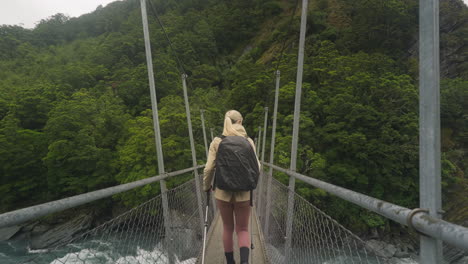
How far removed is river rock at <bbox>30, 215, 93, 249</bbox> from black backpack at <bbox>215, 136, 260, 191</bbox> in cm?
1677

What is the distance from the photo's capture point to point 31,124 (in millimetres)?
20312

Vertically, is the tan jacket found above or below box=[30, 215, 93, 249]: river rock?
above

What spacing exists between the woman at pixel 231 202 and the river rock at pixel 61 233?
16.5 metres

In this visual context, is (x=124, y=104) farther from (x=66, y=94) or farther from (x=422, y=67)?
(x=422, y=67)

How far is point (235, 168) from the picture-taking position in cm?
143

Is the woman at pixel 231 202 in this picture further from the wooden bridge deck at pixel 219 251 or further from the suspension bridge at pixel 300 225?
the wooden bridge deck at pixel 219 251

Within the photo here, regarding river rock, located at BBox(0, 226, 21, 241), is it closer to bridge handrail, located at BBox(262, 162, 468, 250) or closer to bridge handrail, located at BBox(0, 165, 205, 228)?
bridge handrail, located at BBox(0, 165, 205, 228)

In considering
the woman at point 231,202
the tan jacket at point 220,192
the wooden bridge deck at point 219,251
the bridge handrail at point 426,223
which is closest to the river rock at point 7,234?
the wooden bridge deck at point 219,251

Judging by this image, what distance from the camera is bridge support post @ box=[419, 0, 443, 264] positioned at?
18.1 inches

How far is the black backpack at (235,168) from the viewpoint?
1.42 m

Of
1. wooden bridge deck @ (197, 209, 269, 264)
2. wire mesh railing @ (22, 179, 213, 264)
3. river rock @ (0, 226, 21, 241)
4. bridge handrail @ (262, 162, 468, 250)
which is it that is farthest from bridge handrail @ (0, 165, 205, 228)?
river rock @ (0, 226, 21, 241)

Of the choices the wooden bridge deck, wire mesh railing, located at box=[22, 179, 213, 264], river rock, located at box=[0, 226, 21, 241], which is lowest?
river rock, located at box=[0, 226, 21, 241]

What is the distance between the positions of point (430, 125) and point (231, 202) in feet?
4.07

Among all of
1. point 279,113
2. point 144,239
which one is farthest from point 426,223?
point 279,113
